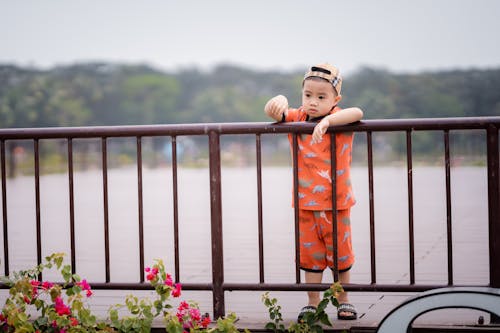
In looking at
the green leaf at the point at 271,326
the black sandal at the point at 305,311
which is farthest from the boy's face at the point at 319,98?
the green leaf at the point at 271,326

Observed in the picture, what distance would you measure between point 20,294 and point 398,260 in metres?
3.95

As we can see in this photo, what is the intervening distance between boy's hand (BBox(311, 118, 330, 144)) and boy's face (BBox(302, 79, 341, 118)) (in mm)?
233

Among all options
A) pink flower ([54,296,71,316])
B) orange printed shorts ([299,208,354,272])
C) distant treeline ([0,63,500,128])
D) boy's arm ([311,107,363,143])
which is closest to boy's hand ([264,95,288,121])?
boy's arm ([311,107,363,143])

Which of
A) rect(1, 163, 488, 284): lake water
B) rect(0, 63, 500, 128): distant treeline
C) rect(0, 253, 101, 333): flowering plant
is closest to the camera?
rect(0, 253, 101, 333): flowering plant

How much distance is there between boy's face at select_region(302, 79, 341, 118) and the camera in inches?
174

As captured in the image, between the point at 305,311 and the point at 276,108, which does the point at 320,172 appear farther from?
the point at 305,311

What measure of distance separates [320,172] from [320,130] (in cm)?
32

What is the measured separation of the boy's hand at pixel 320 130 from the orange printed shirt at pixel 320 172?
0.61 ft

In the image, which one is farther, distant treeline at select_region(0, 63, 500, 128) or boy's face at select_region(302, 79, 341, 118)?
distant treeline at select_region(0, 63, 500, 128)

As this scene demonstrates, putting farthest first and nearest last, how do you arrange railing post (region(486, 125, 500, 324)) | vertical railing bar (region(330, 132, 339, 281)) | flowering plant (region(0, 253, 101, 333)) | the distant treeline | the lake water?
1. the distant treeline
2. the lake water
3. vertical railing bar (region(330, 132, 339, 281))
4. railing post (region(486, 125, 500, 324))
5. flowering plant (region(0, 253, 101, 333))

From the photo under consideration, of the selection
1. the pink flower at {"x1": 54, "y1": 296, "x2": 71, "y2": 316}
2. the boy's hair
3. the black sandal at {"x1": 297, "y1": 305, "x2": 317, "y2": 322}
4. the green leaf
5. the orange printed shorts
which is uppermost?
the boy's hair

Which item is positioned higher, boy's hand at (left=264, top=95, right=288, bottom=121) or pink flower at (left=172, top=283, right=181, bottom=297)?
boy's hand at (left=264, top=95, right=288, bottom=121)

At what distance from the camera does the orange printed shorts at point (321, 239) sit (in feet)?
14.6

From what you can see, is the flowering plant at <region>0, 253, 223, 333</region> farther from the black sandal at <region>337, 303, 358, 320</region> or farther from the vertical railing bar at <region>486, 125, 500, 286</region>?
the vertical railing bar at <region>486, 125, 500, 286</region>
